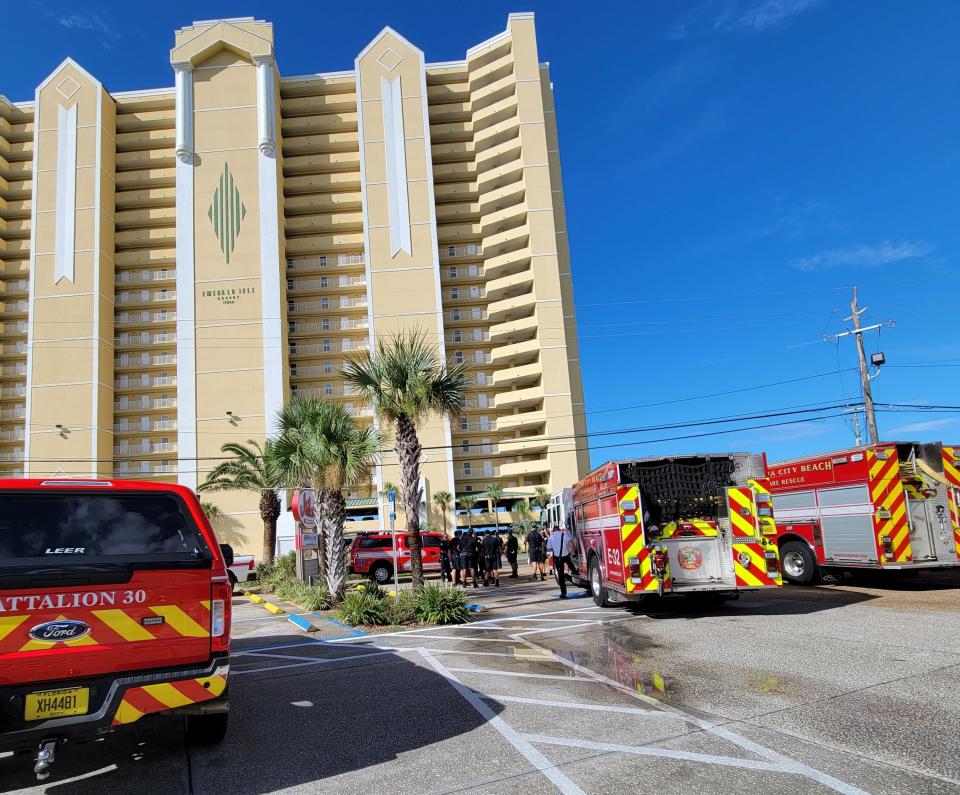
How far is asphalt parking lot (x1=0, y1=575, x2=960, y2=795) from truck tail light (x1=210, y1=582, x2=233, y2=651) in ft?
2.95

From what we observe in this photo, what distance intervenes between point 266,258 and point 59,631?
57.3 m

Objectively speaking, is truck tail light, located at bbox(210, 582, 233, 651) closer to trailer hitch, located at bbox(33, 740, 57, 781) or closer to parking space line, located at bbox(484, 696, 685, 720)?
trailer hitch, located at bbox(33, 740, 57, 781)

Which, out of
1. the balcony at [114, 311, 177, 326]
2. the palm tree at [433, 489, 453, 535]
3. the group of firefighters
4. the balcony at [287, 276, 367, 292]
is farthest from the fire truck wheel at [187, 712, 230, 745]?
the balcony at [114, 311, 177, 326]

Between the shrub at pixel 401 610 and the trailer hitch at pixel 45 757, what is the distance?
8265mm

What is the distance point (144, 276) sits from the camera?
198ft

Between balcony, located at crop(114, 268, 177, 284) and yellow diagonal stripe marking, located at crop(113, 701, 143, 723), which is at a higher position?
balcony, located at crop(114, 268, 177, 284)

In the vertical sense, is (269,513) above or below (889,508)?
above

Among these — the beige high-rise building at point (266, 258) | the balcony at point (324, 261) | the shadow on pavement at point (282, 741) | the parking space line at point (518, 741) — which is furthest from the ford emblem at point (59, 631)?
the balcony at point (324, 261)

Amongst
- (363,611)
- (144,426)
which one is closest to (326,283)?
(144,426)

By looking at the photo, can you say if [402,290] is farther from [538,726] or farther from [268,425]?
[538,726]

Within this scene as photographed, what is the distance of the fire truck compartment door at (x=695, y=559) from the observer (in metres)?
11.2

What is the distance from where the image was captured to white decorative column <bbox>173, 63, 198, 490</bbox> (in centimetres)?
A: 5422

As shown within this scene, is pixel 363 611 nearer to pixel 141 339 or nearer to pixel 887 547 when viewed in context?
pixel 887 547

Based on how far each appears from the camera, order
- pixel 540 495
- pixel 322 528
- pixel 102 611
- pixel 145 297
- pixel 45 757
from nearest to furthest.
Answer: pixel 45 757 → pixel 102 611 → pixel 322 528 → pixel 540 495 → pixel 145 297
